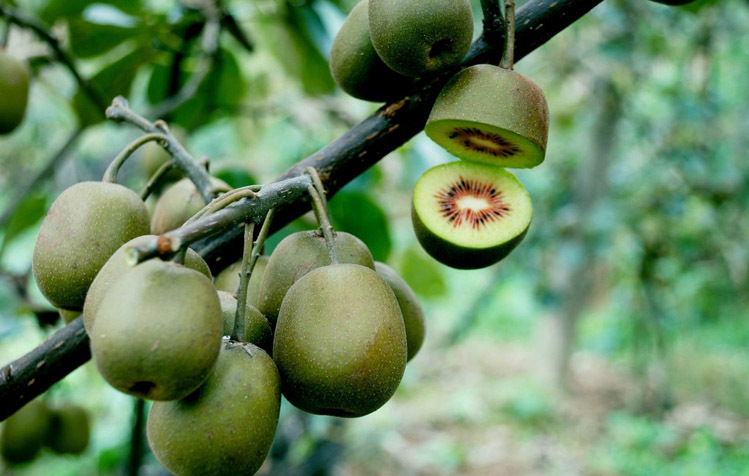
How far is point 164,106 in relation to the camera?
5.12ft

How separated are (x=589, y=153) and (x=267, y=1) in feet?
10.6

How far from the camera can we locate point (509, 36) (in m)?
0.72

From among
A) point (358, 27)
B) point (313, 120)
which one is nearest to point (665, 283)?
point (313, 120)

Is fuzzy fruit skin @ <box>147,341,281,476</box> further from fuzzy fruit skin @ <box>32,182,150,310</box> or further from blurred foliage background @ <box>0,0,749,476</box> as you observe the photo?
blurred foliage background @ <box>0,0,749,476</box>

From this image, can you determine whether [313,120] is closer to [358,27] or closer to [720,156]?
[358,27]

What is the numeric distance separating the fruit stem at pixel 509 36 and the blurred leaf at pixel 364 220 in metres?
0.71

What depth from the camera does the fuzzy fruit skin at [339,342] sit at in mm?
602

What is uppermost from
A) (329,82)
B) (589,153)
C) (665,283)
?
(329,82)

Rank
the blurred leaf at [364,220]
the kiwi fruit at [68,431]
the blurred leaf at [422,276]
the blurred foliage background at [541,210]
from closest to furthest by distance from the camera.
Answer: the blurred leaf at [364,220] < the kiwi fruit at [68,431] < the blurred foliage background at [541,210] < the blurred leaf at [422,276]

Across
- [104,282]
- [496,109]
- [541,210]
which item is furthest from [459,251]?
[541,210]

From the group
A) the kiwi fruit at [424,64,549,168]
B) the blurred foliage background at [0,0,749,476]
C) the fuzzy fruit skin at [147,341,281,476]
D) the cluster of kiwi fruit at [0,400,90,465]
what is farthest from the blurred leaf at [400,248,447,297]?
the fuzzy fruit skin at [147,341,281,476]

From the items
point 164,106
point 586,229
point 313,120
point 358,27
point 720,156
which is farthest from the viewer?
point 720,156

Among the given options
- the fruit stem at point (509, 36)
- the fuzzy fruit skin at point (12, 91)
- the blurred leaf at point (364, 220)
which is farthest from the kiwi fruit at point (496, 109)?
the fuzzy fruit skin at point (12, 91)

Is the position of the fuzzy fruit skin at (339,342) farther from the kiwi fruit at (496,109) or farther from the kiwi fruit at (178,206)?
the kiwi fruit at (178,206)
